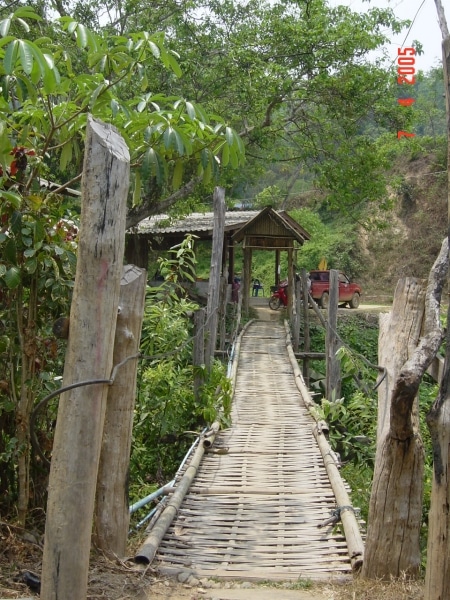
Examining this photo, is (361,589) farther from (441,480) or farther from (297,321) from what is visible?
(297,321)

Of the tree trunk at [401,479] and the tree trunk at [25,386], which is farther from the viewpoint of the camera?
the tree trunk at [25,386]

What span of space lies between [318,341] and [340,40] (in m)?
7.10

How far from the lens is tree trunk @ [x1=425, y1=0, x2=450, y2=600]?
2.19 m

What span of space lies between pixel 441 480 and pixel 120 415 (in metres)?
1.29

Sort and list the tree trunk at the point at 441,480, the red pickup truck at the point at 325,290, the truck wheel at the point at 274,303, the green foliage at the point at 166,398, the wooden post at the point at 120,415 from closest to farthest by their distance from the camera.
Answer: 1. the tree trunk at the point at 441,480
2. the wooden post at the point at 120,415
3. the green foliage at the point at 166,398
4. the truck wheel at the point at 274,303
5. the red pickup truck at the point at 325,290

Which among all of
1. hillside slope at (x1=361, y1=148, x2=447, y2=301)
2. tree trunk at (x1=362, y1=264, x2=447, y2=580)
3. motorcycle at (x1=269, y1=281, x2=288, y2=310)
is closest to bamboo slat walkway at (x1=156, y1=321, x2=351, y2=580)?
tree trunk at (x1=362, y1=264, x2=447, y2=580)

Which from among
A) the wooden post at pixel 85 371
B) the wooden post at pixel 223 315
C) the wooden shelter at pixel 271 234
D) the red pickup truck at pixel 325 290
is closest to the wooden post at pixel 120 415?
the wooden post at pixel 85 371

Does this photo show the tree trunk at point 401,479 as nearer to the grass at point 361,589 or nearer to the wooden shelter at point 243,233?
the grass at point 361,589

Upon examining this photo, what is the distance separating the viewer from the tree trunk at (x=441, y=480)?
219 centimetres

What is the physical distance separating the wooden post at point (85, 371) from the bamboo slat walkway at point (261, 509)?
3.15ft

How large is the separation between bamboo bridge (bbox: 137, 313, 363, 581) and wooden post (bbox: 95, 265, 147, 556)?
1.18ft

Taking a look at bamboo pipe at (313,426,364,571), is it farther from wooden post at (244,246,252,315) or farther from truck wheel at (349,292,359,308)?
truck wheel at (349,292,359,308)

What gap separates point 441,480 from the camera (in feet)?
7.25

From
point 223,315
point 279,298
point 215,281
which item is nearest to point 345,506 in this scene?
point 215,281
